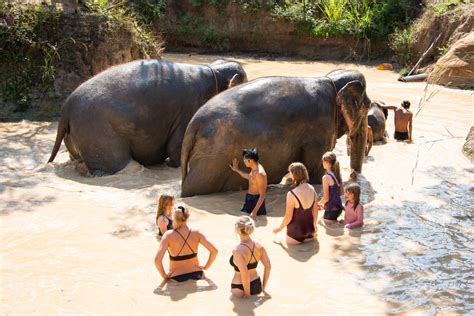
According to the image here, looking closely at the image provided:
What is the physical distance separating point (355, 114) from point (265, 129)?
143 centimetres

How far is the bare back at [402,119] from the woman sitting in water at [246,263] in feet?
21.2

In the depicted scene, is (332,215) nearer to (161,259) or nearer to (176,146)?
(161,259)

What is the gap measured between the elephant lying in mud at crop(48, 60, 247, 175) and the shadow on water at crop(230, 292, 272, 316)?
4.31 meters

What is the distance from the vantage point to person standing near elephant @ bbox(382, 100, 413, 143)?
10.8m

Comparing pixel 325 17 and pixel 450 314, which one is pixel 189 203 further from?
pixel 325 17

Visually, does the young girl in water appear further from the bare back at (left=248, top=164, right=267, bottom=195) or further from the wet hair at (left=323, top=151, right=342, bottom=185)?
the bare back at (left=248, top=164, right=267, bottom=195)

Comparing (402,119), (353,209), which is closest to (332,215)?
(353,209)

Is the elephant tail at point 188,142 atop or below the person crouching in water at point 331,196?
atop

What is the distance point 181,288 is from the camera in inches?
202

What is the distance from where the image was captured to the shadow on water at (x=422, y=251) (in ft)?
16.5

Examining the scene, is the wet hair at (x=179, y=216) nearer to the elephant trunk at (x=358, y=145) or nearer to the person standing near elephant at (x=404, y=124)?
the elephant trunk at (x=358, y=145)

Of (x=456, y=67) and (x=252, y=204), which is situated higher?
(x=456, y=67)

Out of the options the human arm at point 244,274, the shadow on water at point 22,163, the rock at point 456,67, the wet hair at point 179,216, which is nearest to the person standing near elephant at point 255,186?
the wet hair at point 179,216

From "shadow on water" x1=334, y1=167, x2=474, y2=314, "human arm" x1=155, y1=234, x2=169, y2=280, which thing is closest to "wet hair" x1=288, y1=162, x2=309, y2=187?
"shadow on water" x1=334, y1=167, x2=474, y2=314
